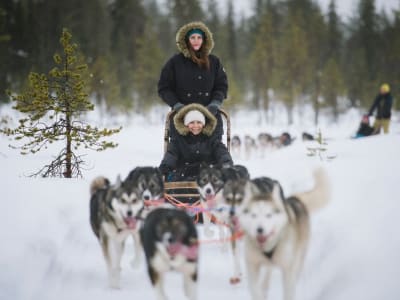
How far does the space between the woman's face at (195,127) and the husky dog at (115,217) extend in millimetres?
1576

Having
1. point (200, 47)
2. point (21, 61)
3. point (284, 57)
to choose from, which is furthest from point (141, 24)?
point (200, 47)

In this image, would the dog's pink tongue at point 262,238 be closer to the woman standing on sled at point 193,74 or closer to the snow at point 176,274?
the snow at point 176,274

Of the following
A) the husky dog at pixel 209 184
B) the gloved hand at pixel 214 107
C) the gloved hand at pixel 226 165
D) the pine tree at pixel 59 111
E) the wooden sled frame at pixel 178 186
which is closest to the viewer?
the husky dog at pixel 209 184

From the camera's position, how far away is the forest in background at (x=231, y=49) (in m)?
24.1

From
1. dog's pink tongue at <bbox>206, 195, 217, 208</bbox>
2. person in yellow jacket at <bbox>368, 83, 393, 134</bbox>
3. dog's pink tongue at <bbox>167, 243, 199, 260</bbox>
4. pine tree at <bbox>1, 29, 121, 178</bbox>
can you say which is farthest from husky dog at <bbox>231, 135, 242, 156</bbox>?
dog's pink tongue at <bbox>167, 243, 199, 260</bbox>

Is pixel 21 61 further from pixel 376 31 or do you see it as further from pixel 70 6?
pixel 376 31

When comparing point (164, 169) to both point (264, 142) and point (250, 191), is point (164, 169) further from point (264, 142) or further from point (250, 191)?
point (264, 142)

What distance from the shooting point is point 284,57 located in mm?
26453

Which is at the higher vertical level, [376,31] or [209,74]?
[376,31]

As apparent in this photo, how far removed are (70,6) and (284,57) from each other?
16626 mm

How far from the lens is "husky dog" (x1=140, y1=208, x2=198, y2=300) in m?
2.11

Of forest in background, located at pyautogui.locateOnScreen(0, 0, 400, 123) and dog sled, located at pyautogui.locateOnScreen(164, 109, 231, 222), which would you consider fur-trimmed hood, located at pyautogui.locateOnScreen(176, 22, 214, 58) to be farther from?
forest in background, located at pyautogui.locateOnScreen(0, 0, 400, 123)

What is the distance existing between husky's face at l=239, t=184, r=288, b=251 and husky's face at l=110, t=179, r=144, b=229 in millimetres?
790

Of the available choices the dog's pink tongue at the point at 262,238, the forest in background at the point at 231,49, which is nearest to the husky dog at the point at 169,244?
the dog's pink tongue at the point at 262,238
